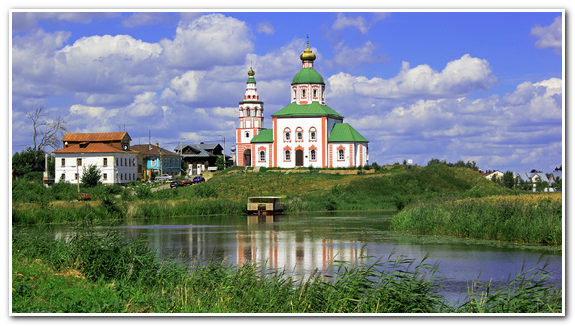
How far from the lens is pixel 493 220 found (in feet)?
89.1

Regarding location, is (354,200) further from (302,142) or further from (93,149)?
(93,149)

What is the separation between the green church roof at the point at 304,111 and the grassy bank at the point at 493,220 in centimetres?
4963

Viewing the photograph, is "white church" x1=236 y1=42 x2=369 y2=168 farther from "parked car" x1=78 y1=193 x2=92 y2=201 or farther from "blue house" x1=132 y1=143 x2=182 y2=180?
"parked car" x1=78 y1=193 x2=92 y2=201

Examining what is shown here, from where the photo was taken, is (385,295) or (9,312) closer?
(9,312)

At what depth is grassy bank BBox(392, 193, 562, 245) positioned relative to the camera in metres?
24.5

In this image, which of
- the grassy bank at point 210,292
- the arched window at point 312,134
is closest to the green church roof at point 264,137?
the arched window at point 312,134

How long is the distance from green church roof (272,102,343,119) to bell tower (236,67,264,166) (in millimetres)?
10204

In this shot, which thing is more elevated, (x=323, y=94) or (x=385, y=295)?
(x=323, y=94)

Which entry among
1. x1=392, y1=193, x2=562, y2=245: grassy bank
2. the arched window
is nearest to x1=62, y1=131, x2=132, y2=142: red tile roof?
the arched window

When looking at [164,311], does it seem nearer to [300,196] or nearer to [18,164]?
→ [300,196]

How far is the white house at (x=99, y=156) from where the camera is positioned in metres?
74.7

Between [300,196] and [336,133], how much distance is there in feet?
83.6
